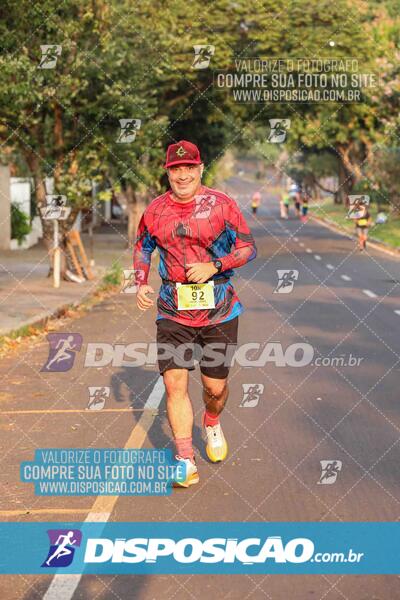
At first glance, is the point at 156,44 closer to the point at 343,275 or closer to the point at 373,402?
the point at 343,275

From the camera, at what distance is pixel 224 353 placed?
28.1 feet

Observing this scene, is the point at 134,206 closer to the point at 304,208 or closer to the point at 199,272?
the point at 304,208

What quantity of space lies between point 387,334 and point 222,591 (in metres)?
11.0

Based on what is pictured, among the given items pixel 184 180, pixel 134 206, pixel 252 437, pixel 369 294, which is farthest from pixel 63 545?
pixel 134 206

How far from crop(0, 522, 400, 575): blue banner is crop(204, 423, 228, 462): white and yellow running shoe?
5.44ft

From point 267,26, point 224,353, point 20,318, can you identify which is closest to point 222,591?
point 224,353

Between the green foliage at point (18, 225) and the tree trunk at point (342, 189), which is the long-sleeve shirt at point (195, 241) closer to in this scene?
the green foliage at point (18, 225)

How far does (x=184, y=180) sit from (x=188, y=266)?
0.58m

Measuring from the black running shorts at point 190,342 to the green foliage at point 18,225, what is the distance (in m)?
30.1

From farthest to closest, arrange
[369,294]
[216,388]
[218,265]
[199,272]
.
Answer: [369,294] → [216,388] → [218,265] → [199,272]

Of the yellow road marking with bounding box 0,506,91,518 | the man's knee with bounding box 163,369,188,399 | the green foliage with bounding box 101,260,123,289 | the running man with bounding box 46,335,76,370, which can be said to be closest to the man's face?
the man's knee with bounding box 163,369,188,399

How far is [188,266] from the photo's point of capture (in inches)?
323

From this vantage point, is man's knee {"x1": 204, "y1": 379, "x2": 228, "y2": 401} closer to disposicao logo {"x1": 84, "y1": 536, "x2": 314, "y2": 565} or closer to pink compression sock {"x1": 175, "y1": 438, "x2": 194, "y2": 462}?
pink compression sock {"x1": 175, "y1": 438, "x2": 194, "y2": 462}

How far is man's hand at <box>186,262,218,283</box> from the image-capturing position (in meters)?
8.16
